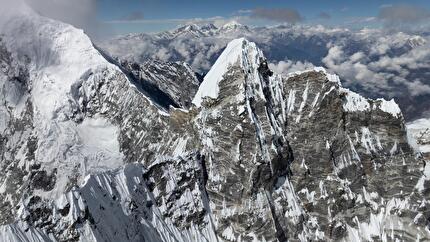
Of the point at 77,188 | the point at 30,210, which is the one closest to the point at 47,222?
the point at 30,210

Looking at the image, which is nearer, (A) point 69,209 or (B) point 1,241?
(B) point 1,241

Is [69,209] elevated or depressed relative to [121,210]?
elevated

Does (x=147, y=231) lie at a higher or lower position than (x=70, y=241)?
lower

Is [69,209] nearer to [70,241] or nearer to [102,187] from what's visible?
[70,241]

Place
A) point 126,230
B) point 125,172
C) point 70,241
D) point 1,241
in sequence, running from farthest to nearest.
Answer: point 125,172 < point 126,230 < point 70,241 < point 1,241

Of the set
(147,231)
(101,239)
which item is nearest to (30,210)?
(101,239)

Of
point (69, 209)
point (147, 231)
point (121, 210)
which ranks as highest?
point (69, 209)

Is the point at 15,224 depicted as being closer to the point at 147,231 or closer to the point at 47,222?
the point at 47,222

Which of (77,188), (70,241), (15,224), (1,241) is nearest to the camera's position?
(1,241)

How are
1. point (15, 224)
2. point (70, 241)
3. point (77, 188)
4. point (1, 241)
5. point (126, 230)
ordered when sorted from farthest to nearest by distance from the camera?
point (126, 230) < point (77, 188) < point (70, 241) < point (15, 224) < point (1, 241)
